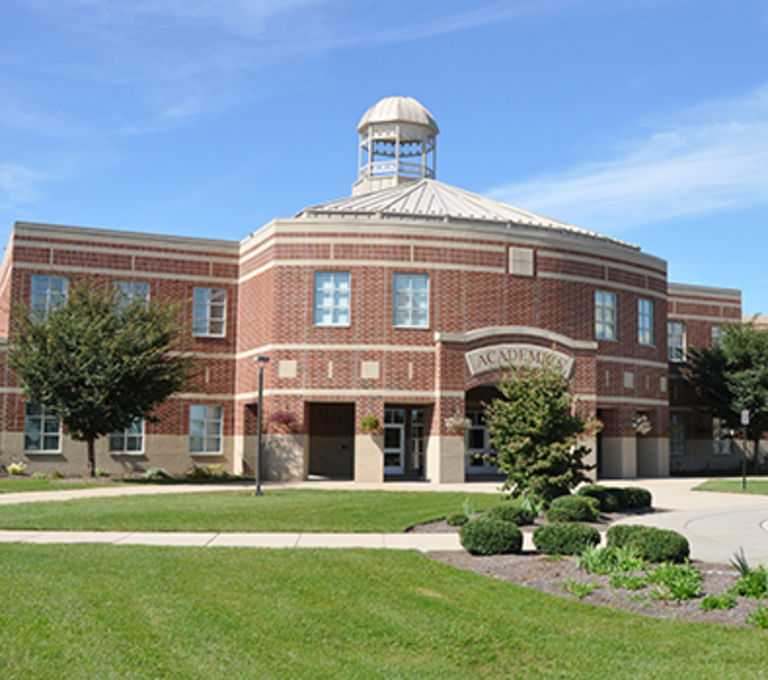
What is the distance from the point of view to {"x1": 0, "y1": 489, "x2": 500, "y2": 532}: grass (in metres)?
16.4

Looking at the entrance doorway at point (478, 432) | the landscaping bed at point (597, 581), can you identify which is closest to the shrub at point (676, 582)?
the landscaping bed at point (597, 581)

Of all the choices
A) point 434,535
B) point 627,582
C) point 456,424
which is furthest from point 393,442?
point 627,582

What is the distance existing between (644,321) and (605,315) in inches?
114

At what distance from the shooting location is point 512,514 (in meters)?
17.0

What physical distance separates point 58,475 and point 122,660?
23.9 meters

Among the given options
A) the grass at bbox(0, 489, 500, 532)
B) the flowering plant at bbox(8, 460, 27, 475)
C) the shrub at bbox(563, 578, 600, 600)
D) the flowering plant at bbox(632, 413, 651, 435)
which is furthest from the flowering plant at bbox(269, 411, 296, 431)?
the shrub at bbox(563, 578, 600, 600)

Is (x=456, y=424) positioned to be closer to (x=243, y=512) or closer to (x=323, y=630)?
(x=243, y=512)

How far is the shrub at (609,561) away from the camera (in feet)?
37.2

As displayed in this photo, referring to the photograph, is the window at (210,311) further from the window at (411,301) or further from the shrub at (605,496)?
the shrub at (605,496)

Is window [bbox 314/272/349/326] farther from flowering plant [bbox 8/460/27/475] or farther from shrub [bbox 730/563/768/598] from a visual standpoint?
shrub [bbox 730/563/768/598]

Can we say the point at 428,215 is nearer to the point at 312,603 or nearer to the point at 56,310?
the point at 56,310

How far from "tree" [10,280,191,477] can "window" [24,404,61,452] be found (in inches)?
158

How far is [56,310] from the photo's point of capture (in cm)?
2920

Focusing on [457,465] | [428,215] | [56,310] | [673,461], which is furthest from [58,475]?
[673,461]
